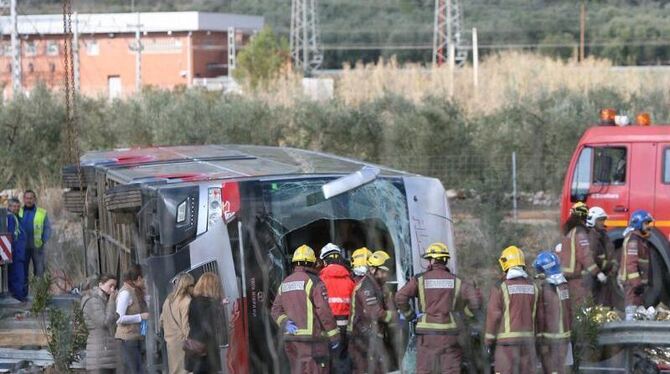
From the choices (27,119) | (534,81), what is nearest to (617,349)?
(27,119)

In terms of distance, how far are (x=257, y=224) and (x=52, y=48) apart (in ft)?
168

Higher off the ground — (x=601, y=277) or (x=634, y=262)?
(x=634, y=262)

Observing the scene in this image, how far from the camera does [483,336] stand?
10.4m

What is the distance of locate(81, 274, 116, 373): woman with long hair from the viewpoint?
10.8 m

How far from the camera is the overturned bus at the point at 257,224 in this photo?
10.1m

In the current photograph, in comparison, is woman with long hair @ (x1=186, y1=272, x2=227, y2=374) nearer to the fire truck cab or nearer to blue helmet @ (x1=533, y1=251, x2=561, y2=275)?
blue helmet @ (x1=533, y1=251, x2=561, y2=275)

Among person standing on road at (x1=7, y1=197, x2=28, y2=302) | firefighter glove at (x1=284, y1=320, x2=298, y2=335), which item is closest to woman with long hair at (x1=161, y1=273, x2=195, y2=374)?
firefighter glove at (x1=284, y1=320, x2=298, y2=335)

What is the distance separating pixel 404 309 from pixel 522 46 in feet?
198

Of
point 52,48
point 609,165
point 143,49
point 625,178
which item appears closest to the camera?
point 625,178

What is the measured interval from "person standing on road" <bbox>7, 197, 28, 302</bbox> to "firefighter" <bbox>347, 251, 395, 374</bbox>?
7.42 meters

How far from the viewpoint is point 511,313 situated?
962 centimetres

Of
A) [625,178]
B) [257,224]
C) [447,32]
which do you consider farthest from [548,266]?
[447,32]

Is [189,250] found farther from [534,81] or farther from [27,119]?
[534,81]

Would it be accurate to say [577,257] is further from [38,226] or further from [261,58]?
[261,58]
